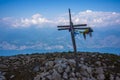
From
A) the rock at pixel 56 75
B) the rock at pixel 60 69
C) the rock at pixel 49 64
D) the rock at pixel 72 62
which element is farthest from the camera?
the rock at pixel 49 64

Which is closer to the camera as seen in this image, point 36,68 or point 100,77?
point 100,77

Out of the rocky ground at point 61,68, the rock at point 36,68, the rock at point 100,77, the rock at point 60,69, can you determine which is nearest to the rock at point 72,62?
the rocky ground at point 61,68

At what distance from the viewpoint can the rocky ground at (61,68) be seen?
2891 centimetres

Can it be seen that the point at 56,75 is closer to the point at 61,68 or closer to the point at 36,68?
the point at 61,68

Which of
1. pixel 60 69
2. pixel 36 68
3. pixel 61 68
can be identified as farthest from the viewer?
pixel 36 68

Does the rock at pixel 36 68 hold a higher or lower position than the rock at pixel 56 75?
higher

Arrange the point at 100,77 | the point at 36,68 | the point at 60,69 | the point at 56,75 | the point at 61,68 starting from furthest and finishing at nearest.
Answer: the point at 36,68 < the point at 100,77 < the point at 61,68 < the point at 60,69 < the point at 56,75

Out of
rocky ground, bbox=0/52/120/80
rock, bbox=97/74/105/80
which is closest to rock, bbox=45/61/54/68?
rocky ground, bbox=0/52/120/80

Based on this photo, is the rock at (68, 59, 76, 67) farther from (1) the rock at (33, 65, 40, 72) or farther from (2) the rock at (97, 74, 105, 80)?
(1) the rock at (33, 65, 40, 72)

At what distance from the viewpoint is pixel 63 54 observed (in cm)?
3512

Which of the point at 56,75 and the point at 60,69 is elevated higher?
the point at 60,69

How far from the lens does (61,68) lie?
29312 millimetres

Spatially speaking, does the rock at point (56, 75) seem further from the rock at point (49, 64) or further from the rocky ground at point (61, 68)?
the rock at point (49, 64)

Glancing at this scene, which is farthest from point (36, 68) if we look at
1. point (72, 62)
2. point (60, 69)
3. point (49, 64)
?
point (72, 62)
